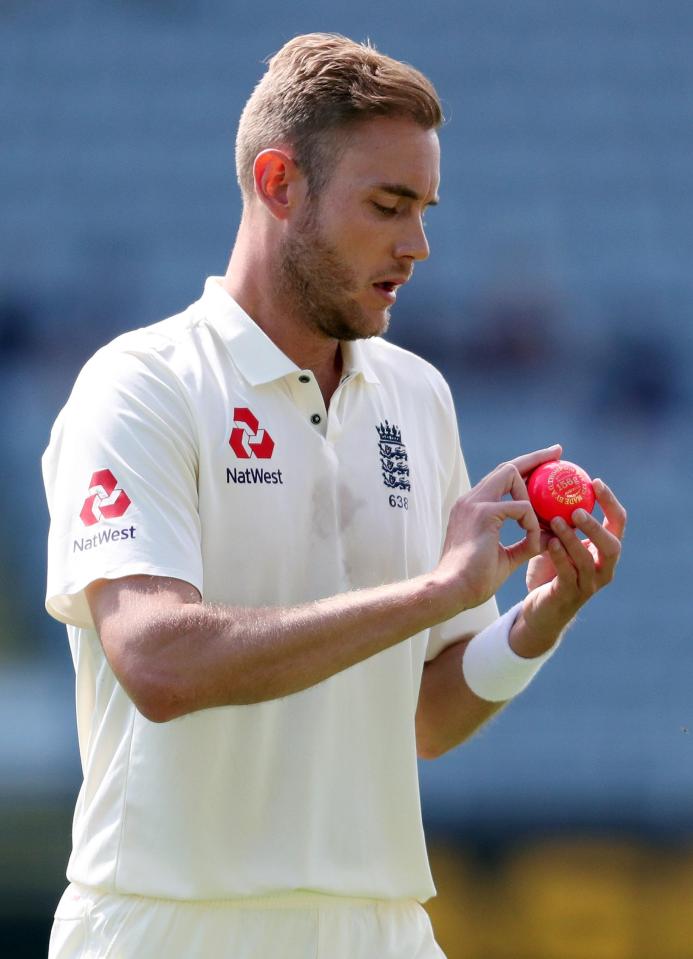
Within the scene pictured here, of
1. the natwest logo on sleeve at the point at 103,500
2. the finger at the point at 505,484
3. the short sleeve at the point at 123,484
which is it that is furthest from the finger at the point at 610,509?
the natwest logo on sleeve at the point at 103,500

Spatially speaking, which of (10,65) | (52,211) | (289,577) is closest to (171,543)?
(289,577)

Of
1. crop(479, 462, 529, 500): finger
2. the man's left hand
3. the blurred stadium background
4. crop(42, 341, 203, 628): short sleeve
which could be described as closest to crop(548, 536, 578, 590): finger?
the man's left hand

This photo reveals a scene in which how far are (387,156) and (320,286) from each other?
24cm

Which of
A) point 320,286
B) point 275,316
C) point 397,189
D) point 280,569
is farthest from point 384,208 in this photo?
point 280,569

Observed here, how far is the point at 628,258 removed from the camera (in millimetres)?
8641

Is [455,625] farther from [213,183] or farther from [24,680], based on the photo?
[213,183]

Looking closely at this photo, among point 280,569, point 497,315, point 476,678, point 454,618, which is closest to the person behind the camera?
point 280,569

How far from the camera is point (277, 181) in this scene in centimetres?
272

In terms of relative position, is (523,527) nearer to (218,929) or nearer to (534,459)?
(534,459)

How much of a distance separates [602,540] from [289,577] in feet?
1.66

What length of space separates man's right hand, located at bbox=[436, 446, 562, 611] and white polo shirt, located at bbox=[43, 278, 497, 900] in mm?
259

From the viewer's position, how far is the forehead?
8.59ft

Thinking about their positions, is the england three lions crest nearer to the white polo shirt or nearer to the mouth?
the white polo shirt

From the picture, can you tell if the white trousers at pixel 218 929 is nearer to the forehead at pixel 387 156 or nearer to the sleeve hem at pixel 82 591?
the sleeve hem at pixel 82 591
